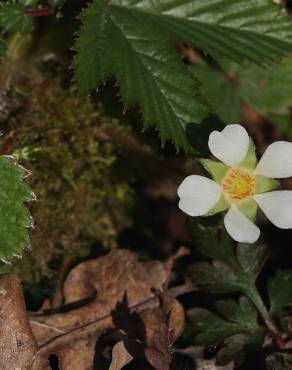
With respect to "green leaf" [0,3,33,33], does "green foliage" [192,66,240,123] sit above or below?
below

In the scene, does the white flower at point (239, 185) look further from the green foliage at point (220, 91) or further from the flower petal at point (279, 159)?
the green foliage at point (220, 91)

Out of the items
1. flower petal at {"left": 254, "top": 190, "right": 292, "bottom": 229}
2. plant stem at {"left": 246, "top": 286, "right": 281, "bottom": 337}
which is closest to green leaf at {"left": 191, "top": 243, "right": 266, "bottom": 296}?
plant stem at {"left": 246, "top": 286, "right": 281, "bottom": 337}

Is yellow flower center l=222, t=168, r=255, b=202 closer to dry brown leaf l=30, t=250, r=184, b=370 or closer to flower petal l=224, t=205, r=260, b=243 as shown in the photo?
flower petal l=224, t=205, r=260, b=243

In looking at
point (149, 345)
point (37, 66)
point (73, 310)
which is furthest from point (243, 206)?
point (37, 66)

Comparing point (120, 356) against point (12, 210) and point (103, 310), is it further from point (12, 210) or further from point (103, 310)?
point (12, 210)

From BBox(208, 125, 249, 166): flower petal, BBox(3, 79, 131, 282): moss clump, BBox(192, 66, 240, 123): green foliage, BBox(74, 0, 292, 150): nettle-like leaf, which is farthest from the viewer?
BBox(192, 66, 240, 123): green foliage

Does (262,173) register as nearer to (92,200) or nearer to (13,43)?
(92,200)

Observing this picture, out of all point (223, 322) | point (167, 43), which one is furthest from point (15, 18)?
point (223, 322)
